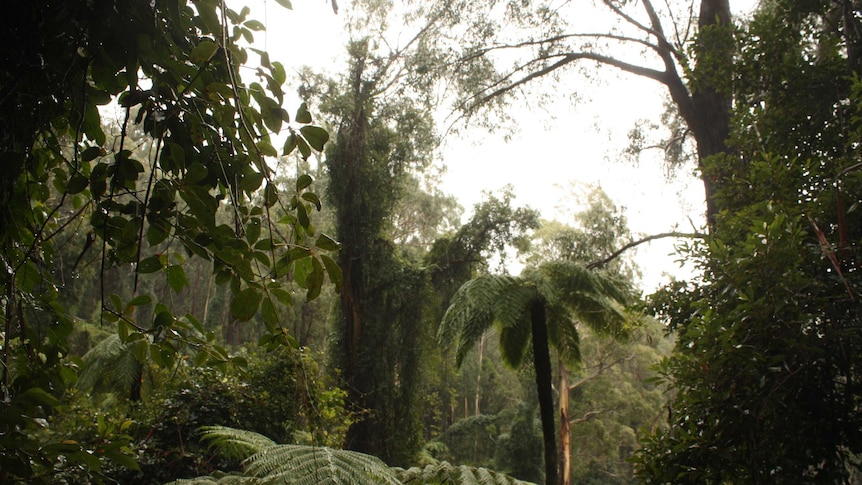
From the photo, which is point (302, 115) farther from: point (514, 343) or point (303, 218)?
point (514, 343)

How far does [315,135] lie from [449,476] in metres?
Result: 2.19

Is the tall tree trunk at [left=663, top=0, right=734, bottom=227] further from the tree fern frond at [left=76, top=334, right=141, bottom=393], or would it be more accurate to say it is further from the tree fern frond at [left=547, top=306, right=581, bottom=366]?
the tree fern frond at [left=76, top=334, right=141, bottom=393]

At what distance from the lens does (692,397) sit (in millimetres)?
1877

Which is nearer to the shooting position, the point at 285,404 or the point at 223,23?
the point at 223,23

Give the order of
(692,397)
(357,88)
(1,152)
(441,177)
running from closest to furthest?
(1,152)
(692,397)
(357,88)
(441,177)

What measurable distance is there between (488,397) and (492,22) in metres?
15.6

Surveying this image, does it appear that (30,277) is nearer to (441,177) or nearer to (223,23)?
(223,23)

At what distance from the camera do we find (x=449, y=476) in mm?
2592

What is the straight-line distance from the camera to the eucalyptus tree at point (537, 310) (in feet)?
20.5

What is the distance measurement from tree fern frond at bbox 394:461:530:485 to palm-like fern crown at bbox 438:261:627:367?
348 cm

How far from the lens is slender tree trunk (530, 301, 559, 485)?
6250 millimetres

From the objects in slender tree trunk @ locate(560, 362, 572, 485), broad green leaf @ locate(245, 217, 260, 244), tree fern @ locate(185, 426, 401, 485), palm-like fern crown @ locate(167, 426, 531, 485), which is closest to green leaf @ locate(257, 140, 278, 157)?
broad green leaf @ locate(245, 217, 260, 244)

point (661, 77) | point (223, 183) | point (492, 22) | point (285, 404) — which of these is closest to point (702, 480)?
point (223, 183)

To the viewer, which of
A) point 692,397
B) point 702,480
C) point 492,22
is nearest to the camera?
point 702,480
